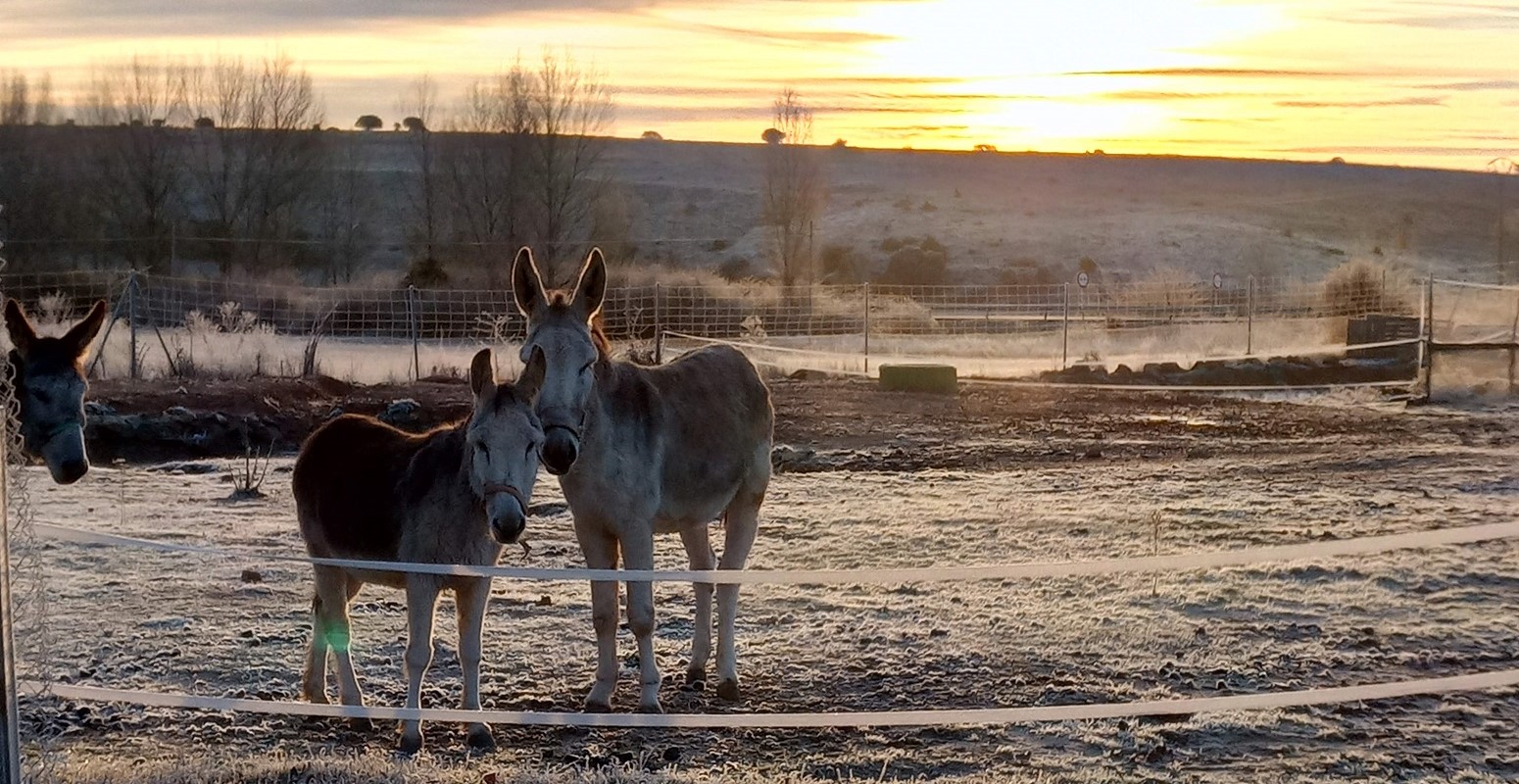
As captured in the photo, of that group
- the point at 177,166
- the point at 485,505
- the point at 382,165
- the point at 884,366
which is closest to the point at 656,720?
the point at 485,505

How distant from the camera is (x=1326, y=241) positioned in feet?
310

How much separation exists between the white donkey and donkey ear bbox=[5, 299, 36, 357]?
296cm

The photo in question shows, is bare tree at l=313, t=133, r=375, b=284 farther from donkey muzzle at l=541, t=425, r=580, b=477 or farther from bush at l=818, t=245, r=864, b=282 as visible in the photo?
donkey muzzle at l=541, t=425, r=580, b=477

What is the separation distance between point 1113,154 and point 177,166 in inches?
3800

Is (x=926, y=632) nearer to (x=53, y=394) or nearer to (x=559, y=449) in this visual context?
(x=559, y=449)

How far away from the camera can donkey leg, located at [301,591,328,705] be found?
23.7ft

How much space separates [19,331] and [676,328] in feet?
90.0

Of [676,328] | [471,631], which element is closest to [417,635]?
[471,631]

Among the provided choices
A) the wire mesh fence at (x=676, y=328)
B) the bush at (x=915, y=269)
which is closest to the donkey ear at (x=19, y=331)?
the wire mesh fence at (x=676, y=328)

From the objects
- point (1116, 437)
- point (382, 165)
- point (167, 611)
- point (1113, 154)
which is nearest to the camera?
point (167, 611)

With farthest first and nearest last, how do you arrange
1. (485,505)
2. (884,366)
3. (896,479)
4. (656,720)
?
(884,366) < (896,479) < (485,505) < (656,720)

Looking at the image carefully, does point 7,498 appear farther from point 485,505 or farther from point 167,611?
point 167,611

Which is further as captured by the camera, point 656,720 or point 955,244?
point 955,244

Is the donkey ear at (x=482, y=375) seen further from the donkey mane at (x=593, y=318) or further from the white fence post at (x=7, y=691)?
the white fence post at (x=7, y=691)
